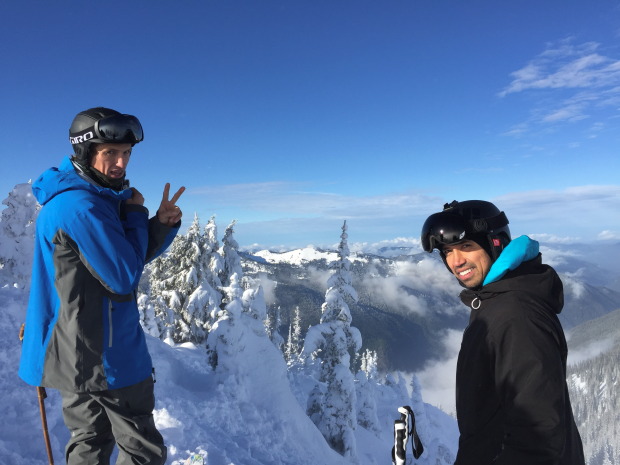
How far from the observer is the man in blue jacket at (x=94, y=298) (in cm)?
281

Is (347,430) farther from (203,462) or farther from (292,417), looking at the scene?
(203,462)

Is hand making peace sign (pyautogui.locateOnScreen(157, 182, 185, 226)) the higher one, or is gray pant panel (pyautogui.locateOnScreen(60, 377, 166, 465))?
hand making peace sign (pyautogui.locateOnScreen(157, 182, 185, 226))

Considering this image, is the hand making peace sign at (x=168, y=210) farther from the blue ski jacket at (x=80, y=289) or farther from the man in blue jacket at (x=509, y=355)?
the man in blue jacket at (x=509, y=355)

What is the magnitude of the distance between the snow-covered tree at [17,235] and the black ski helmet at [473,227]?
2267cm

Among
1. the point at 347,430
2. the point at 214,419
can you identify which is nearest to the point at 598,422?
the point at 347,430

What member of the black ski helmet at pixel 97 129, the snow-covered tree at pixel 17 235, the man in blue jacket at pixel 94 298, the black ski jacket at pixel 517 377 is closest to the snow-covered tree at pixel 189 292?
the snow-covered tree at pixel 17 235

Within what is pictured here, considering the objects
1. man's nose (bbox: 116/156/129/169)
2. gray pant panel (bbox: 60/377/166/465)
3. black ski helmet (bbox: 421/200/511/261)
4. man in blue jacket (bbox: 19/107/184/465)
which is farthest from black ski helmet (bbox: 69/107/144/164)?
black ski helmet (bbox: 421/200/511/261)

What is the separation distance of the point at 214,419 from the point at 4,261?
59.4ft

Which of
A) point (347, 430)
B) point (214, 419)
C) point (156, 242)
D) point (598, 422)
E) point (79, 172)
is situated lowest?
point (598, 422)

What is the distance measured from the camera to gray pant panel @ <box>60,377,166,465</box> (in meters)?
3.10

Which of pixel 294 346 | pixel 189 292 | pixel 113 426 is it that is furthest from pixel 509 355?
pixel 294 346

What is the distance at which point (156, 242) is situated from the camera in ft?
11.6

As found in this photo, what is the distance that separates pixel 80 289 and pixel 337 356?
20.3 meters

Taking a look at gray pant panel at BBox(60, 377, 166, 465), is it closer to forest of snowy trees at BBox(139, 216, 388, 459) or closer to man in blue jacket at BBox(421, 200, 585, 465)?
man in blue jacket at BBox(421, 200, 585, 465)
